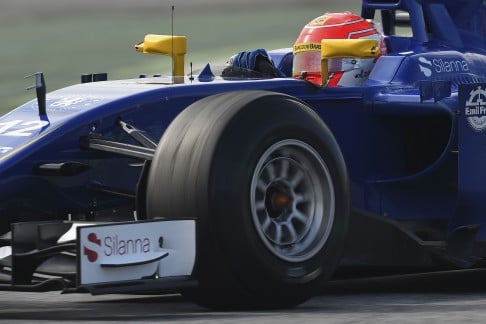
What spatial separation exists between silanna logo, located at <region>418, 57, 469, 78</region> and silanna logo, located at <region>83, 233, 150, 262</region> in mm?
2836

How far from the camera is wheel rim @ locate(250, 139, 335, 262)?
21.1ft

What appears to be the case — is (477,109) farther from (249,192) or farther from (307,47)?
→ (249,192)

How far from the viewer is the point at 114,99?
7.09m

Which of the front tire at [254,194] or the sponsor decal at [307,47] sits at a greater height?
the sponsor decal at [307,47]

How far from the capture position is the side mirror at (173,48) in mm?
8336

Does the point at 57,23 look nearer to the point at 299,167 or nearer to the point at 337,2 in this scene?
the point at 337,2

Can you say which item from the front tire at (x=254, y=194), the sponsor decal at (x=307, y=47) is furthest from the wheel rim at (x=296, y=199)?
the sponsor decal at (x=307, y=47)

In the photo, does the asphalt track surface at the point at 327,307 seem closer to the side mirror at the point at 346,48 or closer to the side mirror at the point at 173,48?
the side mirror at the point at 346,48

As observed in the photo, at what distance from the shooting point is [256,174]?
6250mm

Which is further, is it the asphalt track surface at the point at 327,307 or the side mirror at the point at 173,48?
the side mirror at the point at 173,48

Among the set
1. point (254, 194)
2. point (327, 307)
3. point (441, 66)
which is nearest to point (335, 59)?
point (441, 66)

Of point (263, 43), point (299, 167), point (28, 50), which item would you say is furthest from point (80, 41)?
point (299, 167)

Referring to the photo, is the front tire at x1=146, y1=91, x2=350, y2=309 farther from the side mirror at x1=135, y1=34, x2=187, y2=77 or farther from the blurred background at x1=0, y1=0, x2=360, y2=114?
the blurred background at x1=0, y1=0, x2=360, y2=114

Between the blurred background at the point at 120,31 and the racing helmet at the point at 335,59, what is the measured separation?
862 centimetres
